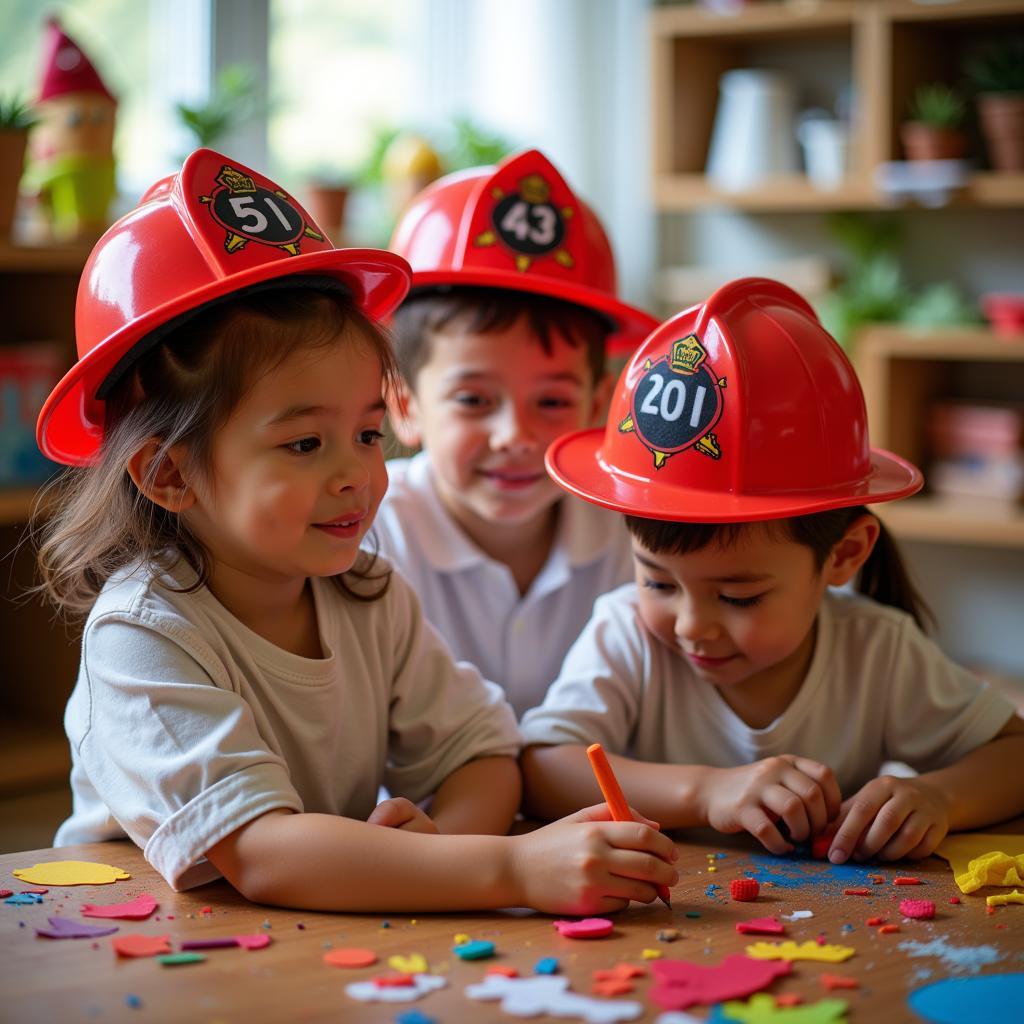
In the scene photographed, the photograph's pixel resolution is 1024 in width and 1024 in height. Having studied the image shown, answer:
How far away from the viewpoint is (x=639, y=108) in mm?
3721

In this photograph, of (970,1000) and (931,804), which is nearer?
(970,1000)

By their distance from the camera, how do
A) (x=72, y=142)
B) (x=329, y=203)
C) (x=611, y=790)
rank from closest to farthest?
(x=611, y=790)
(x=72, y=142)
(x=329, y=203)

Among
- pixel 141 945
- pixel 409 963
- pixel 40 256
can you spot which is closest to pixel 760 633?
pixel 409 963

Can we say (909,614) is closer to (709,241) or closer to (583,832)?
(583,832)

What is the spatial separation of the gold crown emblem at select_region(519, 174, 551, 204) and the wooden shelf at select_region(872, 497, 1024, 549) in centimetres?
165

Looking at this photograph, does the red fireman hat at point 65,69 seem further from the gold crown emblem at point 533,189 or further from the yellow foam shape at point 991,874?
the yellow foam shape at point 991,874

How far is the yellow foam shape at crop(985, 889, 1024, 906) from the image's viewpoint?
95cm

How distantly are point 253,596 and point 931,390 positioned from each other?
98.7 inches

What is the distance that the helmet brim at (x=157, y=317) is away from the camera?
38.5 inches

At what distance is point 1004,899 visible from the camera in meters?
0.95

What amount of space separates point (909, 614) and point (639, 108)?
8.72ft

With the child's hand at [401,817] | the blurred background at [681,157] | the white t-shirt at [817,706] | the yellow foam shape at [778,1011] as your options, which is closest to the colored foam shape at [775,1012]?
the yellow foam shape at [778,1011]

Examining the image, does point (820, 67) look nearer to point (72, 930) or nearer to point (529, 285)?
point (529, 285)

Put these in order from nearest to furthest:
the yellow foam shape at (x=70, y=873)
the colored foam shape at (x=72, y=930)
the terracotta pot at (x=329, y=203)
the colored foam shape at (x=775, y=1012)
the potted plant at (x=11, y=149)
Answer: the colored foam shape at (x=775, y=1012) < the colored foam shape at (x=72, y=930) < the yellow foam shape at (x=70, y=873) < the potted plant at (x=11, y=149) < the terracotta pot at (x=329, y=203)
